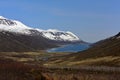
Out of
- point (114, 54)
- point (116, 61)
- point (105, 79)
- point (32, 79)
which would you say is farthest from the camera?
point (114, 54)

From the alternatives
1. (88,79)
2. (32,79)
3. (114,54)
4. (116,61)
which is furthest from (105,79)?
(114,54)

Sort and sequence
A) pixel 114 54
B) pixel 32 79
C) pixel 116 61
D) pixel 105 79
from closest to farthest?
pixel 105 79
pixel 32 79
pixel 116 61
pixel 114 54

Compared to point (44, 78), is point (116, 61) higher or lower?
higher

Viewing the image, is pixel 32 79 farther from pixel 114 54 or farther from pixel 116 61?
pixel 114 54

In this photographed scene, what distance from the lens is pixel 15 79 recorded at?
64.6 metres

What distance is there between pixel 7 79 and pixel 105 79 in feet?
52.1

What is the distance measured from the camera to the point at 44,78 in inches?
2297

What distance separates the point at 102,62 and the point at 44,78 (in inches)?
3868

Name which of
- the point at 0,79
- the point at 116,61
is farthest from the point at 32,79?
the point at 116,61

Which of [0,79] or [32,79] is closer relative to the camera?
[0,79]

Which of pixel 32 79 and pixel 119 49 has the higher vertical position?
pixel 119 49

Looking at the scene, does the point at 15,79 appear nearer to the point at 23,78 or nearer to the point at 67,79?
the point at 23,78

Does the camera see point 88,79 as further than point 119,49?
No

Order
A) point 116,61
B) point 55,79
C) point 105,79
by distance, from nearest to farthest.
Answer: point 55,79, point 105,79, point 116,61
